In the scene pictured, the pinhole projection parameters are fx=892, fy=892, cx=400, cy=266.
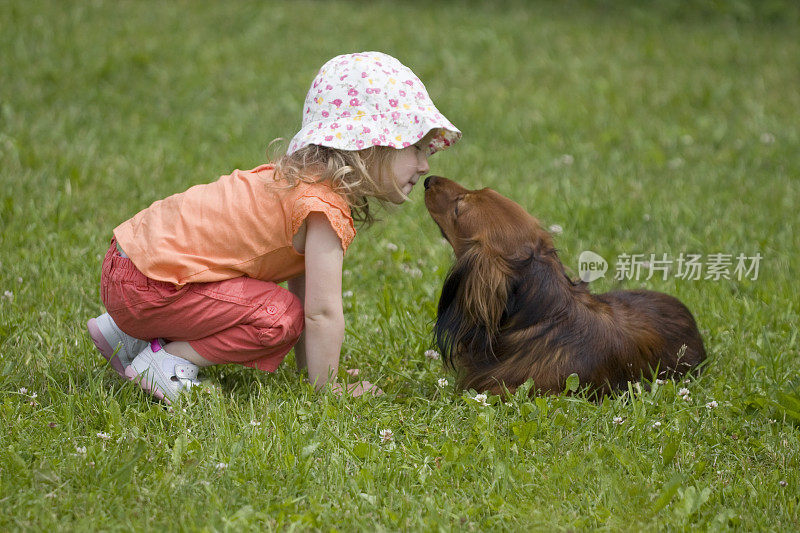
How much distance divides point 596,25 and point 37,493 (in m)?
9.96

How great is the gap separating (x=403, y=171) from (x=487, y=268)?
0.47 meters

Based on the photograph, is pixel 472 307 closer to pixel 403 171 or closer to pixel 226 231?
pixel 403 171

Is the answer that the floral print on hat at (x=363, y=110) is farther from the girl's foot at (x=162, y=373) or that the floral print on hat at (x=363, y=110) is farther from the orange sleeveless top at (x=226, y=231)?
the girl's foot at (x=162, y=373)

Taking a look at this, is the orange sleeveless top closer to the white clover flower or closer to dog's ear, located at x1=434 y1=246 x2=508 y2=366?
dog's ear, located at x1=434 y1=246 x2=508 y2=366

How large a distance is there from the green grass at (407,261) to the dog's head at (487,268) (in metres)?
0.26

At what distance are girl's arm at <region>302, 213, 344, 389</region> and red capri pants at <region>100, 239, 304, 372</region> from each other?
112 millimetres

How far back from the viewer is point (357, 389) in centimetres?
348

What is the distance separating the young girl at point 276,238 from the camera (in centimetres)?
308

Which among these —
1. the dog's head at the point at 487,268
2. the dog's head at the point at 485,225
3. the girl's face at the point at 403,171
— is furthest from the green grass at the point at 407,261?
the dog's head at the point at 485,225

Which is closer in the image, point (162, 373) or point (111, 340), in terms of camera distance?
point (162, 373)

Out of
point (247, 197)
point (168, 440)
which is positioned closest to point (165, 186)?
point (247, 197)

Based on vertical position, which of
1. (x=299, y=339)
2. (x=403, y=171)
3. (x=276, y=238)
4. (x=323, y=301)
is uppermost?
(x=403, y=171)

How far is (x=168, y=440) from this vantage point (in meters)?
2.96
